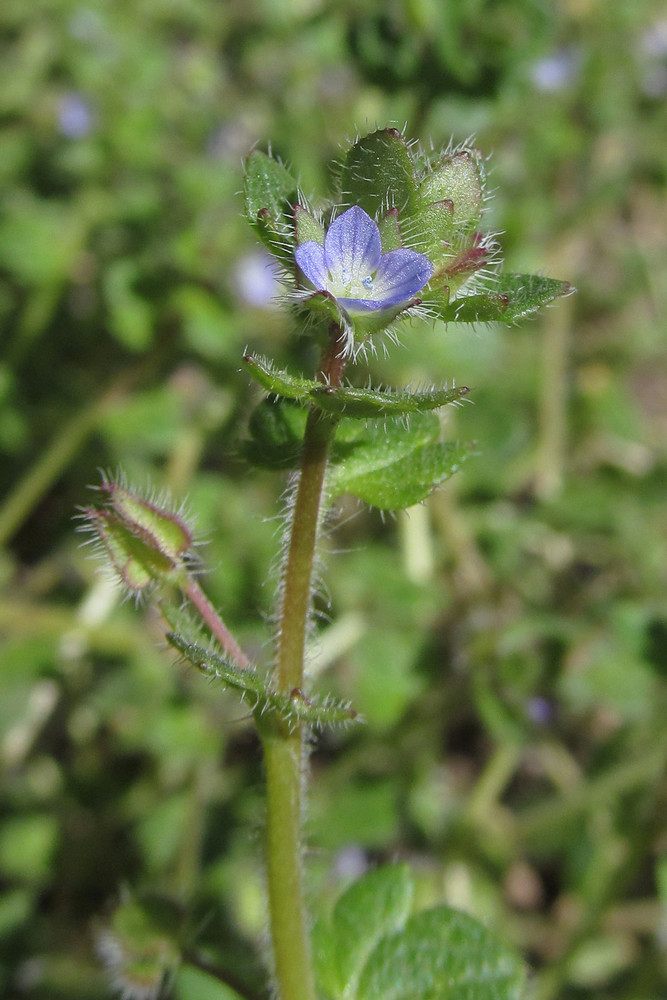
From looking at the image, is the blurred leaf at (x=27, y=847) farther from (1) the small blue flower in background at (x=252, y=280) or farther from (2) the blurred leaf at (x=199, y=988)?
(1) the small blue flower in background at (x=252, y=280)

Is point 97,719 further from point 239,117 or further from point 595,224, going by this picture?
point 595,224

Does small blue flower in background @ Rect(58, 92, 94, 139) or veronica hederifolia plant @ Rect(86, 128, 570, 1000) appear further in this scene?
small blue flower in background @ Rect(58, 92, 94, 139)

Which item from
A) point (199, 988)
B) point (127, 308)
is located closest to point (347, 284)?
point (199, 988)

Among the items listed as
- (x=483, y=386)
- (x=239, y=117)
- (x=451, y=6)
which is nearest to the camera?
(x=451, y=6)

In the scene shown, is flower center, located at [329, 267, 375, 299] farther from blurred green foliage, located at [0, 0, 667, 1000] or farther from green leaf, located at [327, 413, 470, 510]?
blurred green foliage, located at [0, 0, 667, 1000]

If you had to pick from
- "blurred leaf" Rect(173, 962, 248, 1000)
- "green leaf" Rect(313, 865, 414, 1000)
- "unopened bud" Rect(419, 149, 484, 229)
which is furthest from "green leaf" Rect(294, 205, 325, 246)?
"blurred leaf" Rect(173, 962, 248, 1000)

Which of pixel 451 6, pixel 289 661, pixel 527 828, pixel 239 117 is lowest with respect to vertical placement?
pixel 527 828

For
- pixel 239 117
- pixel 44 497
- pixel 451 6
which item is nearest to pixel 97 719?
pixel 44 497
